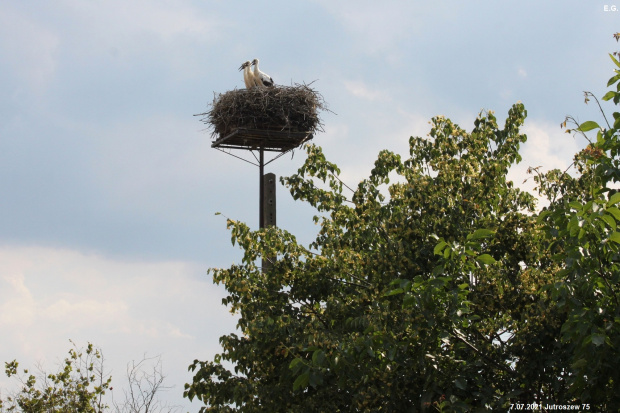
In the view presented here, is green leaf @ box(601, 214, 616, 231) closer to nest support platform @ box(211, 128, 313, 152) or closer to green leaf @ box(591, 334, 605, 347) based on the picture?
green leaf @ box(591, 334, 605, 347)

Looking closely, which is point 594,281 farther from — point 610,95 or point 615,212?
point 610,95

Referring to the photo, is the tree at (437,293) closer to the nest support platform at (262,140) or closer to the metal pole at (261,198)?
the metal pole at (261,198)

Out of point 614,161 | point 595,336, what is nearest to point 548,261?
point 614,161

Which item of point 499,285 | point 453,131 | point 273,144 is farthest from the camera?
point 273,144

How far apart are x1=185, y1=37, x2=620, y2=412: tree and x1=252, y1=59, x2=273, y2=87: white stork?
250 inches

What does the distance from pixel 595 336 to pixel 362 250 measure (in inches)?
159

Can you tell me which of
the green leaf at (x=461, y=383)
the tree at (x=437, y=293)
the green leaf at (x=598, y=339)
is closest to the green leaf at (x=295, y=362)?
the tree at (x=437, y=293)

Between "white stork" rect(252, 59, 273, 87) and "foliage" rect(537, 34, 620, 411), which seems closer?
"foliage" rect(537, 34, 620, 411)

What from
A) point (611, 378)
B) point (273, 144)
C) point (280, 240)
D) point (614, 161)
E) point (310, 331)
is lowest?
point (611, 378)

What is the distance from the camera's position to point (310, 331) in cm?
732

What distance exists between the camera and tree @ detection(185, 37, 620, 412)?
561 cm

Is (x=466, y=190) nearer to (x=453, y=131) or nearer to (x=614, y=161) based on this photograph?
(x=453, y=131)

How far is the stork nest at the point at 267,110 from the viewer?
1438cm

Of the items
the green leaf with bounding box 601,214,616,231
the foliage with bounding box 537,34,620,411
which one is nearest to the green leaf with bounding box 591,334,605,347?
the foliage with bounding box 537,34,620,411
